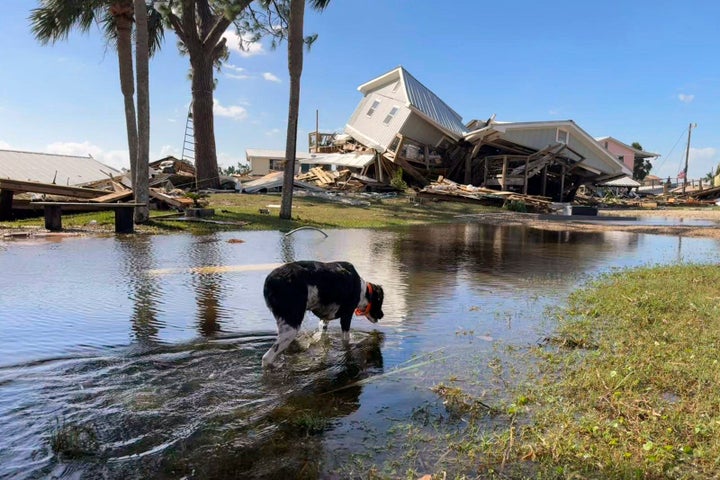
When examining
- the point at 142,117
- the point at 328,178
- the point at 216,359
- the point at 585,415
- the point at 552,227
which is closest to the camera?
the point at 585,415

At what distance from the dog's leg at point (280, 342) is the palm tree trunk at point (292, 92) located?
42.3 ft

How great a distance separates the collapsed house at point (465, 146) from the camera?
34.9 m

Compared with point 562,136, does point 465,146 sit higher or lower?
lower

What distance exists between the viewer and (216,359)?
195 inches

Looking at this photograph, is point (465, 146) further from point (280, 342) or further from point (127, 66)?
point (280, 342)

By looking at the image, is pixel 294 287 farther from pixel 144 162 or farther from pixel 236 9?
pixel 236 9

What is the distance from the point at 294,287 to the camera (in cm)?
487

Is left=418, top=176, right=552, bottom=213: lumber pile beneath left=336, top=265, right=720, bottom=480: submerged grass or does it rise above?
above

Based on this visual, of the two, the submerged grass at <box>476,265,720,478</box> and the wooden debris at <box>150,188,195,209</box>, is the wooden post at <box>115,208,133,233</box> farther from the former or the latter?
the submerged grass at <box>476,265,720,478</box>

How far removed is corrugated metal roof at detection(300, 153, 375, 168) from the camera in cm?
3553

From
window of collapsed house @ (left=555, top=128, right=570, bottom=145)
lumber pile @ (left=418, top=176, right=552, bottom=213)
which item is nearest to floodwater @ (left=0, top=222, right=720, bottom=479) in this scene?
lumber pile @ (left=418, top=176, right=552, bottom=213)

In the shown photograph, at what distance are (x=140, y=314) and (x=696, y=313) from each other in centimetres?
694

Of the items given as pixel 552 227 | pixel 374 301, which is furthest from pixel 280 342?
pixel 552 227

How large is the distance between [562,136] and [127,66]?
30585mm
